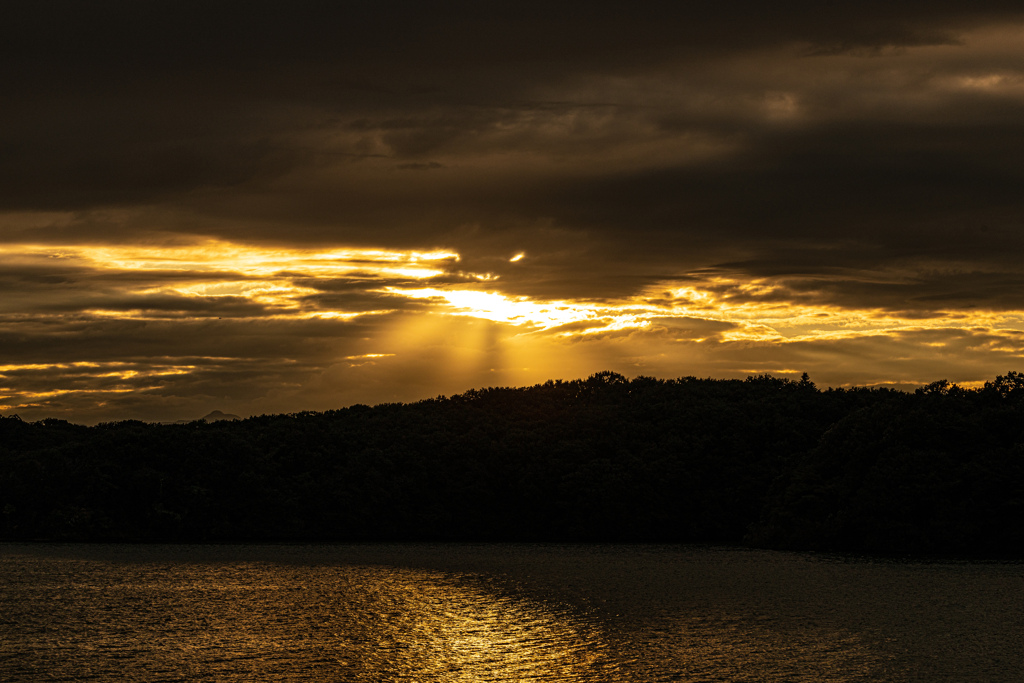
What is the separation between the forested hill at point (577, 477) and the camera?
193 feet

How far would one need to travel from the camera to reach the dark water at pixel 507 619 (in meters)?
25.0

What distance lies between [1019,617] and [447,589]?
21.2 metres

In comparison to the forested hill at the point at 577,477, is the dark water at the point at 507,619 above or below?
below

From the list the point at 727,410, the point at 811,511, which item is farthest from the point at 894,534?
the point at 727,410

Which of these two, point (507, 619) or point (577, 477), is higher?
point (577, 477)

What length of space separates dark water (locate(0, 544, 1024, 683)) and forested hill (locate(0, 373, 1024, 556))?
7.85 m

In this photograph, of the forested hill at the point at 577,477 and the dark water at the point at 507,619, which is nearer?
the dark water at the point at 507,619

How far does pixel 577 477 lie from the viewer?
68.8m

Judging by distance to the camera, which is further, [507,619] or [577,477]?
[577,477]

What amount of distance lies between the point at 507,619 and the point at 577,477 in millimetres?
35904

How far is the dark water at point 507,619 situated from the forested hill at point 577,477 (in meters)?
7.85

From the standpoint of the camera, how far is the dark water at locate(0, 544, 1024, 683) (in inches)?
984

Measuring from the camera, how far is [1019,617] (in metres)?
32.8

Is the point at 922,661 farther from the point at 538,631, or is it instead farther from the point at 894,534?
the point at 894,534
